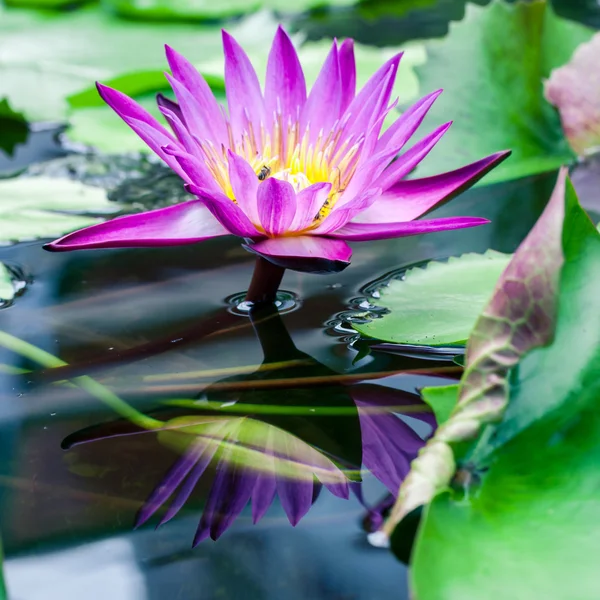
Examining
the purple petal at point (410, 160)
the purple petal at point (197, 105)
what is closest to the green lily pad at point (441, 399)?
the purple petal at point (410, 160)

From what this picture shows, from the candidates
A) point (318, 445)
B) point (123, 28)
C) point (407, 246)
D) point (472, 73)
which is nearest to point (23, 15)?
point (123, 28)

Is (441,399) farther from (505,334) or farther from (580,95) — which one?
(580,95)

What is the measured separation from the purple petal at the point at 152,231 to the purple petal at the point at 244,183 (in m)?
0.05

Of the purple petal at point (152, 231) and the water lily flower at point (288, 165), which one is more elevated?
the water lily flower at point (288, 165)

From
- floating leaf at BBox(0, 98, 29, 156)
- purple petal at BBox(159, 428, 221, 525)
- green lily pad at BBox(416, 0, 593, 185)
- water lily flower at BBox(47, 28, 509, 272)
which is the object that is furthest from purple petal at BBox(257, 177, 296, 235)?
floating leaf at BBox(0, 98, 29, 156)

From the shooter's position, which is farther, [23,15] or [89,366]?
[23,15]

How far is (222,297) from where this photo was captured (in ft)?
3.14

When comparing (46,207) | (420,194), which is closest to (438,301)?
(420,194)

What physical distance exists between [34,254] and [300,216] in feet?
1.63

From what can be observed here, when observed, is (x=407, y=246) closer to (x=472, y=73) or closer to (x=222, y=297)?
(x=222, y=297)

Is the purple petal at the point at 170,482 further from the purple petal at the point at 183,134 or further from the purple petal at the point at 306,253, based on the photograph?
the purple petal at the point at 183,134

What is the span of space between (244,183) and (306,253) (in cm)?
9

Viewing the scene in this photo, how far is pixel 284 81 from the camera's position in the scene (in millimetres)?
913

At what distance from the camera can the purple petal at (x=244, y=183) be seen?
0.70 meters
